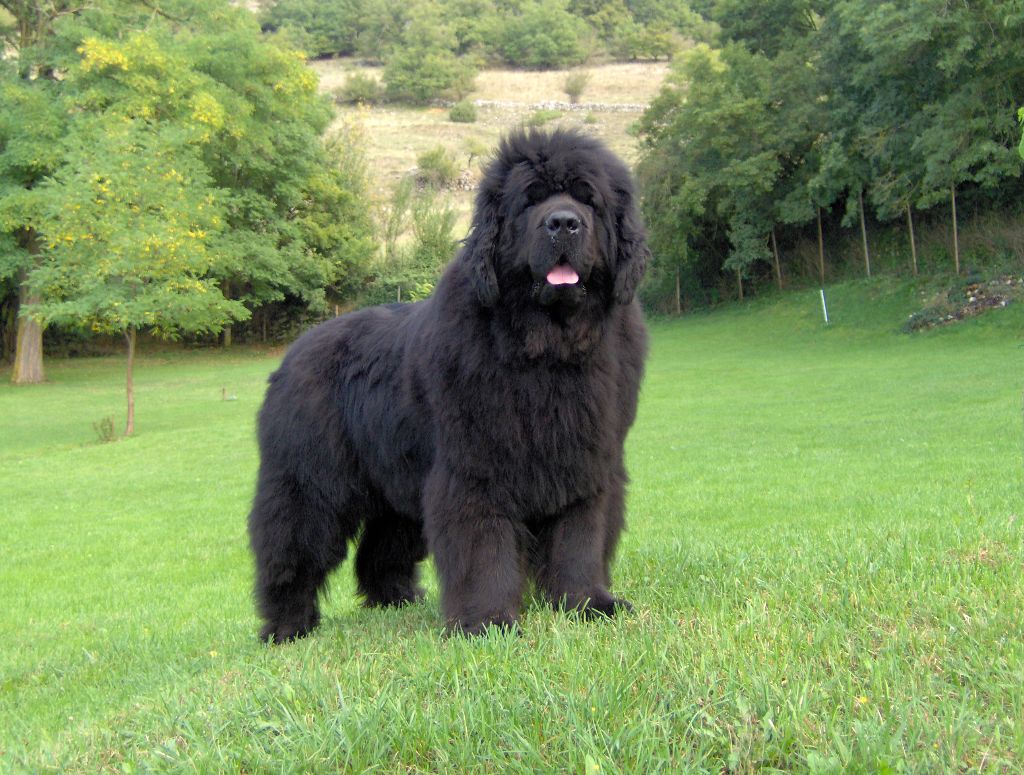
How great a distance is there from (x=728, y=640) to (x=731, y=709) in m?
0.66

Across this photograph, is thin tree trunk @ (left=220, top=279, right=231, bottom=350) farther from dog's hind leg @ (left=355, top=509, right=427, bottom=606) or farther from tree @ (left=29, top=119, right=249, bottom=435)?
dog's hind leg @ (left=355, top=509, right=427, bottom=606)

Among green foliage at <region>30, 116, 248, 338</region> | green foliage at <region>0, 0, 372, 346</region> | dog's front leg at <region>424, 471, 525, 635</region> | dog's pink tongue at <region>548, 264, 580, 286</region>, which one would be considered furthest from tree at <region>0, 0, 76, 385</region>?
dog's pink tongue at <region>548, 264, 580, 286</region>

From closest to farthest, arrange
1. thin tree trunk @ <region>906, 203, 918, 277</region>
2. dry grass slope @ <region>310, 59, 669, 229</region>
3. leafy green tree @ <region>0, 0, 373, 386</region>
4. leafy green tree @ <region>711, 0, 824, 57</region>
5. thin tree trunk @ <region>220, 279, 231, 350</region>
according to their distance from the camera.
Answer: leafy green tree @ <region>0, 0, 373, 386</region>, thin tree trunk @ <region>906, 203, 918, 277</region>, leafy green tree @ <region>711, 0, 824, 57</region>, thin tree trunk @ <region>220, 279, 231, 350</region>, dry grass slope @ <region>310, 59, 669, 229</region>

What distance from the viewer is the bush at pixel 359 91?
117 m

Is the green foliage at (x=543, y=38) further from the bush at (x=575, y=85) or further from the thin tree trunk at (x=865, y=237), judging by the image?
the thin tree trunk at (x=865, y=237)

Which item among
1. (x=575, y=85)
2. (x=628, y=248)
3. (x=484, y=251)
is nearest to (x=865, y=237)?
(x=628, y=248)

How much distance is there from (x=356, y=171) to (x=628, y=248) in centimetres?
5899

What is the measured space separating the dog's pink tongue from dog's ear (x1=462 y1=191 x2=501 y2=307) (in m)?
0.31

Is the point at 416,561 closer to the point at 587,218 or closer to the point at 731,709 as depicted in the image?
the point at 587,218

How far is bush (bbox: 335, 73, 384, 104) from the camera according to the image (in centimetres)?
11719

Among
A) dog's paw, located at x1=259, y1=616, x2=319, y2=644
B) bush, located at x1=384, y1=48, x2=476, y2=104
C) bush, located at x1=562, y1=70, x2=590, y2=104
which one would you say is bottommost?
dog's paw, located at x1=259, y1=616, x2=319, y2=644

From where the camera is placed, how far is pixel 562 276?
4.66 m

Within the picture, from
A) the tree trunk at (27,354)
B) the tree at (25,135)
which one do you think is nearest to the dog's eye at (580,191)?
the tree at (25,135)

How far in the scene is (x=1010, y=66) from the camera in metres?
32.9
